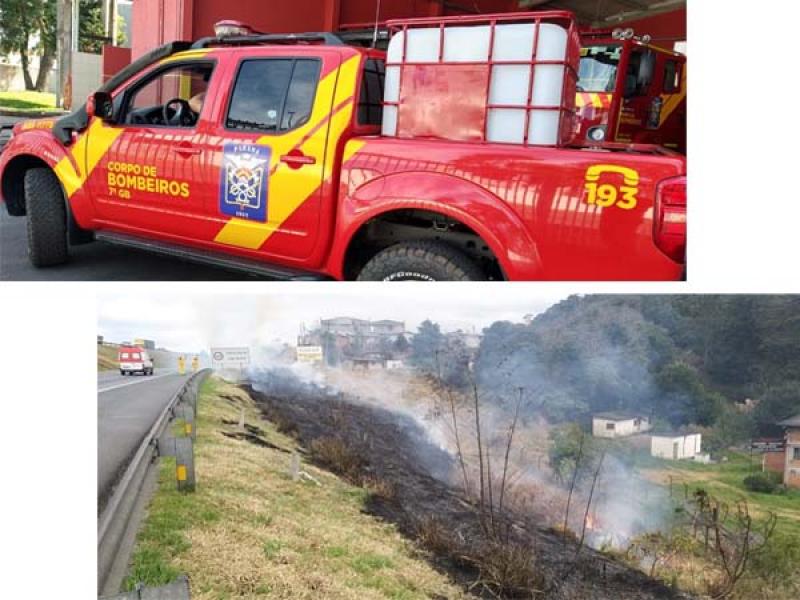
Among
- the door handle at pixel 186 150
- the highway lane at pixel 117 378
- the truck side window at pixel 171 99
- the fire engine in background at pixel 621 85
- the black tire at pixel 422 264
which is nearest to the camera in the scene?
the highway lane at pixel 117 378

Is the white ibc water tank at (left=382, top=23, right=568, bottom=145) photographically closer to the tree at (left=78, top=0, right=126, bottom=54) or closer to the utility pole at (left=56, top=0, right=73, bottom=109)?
the utility pole at (left=56, top=0, right=73, bottom=109)

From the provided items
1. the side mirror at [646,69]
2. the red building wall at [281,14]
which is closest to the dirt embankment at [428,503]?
the red building wall at [281,14]

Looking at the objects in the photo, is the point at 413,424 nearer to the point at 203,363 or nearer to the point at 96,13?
the point at 203,363

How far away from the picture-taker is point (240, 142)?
367 cm

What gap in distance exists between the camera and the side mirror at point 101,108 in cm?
417

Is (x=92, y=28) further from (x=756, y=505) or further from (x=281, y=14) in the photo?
(x=756, y=505)

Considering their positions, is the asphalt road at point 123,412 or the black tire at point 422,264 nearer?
the asphalt road at point 123,412

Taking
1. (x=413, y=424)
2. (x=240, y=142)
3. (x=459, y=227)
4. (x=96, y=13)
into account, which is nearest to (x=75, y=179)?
(x=240, y=142)

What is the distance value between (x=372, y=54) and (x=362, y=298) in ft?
5.08

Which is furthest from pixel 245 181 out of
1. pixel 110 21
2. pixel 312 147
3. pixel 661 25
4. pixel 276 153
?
pixel 661 25

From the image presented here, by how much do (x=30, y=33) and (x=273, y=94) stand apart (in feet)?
15.2

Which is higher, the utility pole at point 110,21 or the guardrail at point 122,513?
the utility pole at point 110,21

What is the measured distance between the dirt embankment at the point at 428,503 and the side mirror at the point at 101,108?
229 cm

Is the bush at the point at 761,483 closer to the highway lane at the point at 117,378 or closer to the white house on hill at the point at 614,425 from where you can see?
the white house on hill at the point at 614,425
